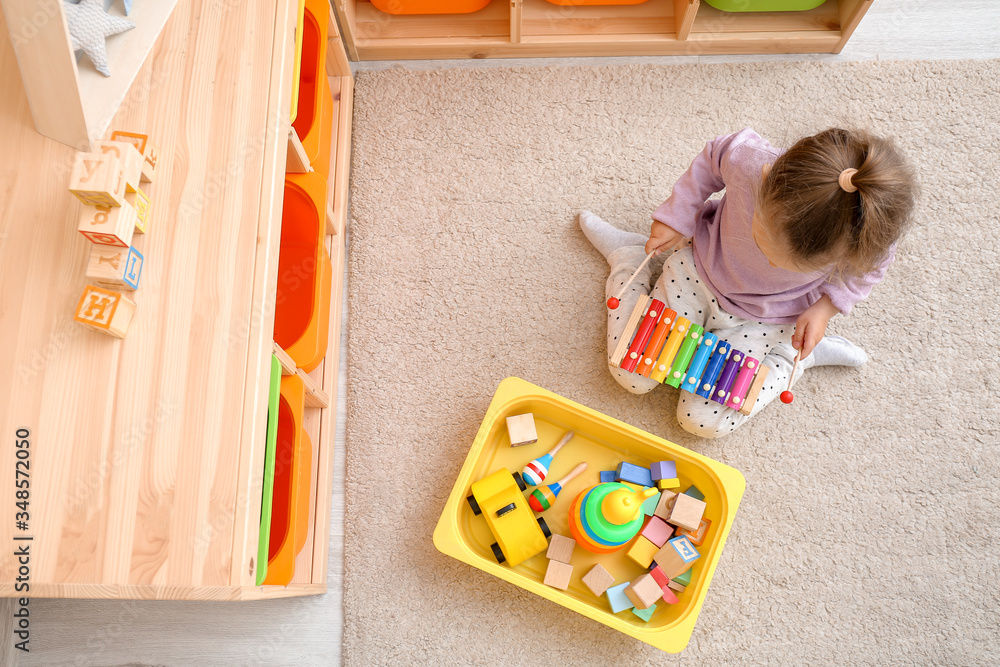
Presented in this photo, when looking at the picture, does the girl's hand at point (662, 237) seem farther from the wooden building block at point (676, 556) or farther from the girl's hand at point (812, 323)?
the wooden building block at point (676, 556)

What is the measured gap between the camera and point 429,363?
119cm

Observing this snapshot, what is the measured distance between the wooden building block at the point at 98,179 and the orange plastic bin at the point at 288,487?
356 mm

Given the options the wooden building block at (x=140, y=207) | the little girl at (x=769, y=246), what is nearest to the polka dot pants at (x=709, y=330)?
the little girl at (x=769, y=246)

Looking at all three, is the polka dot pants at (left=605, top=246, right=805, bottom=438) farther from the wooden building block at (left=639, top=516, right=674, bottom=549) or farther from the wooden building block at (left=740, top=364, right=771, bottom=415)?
the wooden building block at (left=639, top=516, right=674, bottom=549)

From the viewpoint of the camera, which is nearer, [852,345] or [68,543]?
[68,543]

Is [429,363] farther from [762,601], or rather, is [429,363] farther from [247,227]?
[762,601]

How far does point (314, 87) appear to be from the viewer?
1130 mm

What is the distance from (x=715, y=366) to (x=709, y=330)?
0.11 meters

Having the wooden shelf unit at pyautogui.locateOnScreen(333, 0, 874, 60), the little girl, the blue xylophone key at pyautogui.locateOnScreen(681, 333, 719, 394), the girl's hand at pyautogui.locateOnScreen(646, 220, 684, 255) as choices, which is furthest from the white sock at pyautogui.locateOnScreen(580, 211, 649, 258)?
the wooden shelf unit at pyautogui.locateOnScreen(333, 0, 874, 60)

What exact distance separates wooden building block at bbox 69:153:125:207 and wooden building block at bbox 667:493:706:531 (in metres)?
0.87

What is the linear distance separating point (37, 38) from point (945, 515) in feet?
4.76

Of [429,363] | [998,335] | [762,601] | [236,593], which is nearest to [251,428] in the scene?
[236,593]

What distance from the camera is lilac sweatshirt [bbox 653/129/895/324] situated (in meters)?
0.91

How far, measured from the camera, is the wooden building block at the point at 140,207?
26.5 inches
